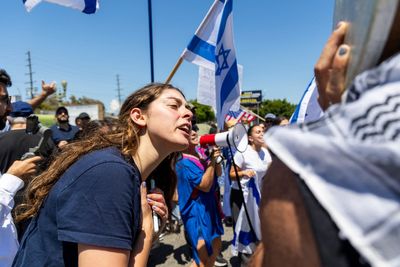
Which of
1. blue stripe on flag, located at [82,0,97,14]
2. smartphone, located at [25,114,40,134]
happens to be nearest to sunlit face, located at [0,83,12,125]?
smartphone, located at [25,114,40,134]

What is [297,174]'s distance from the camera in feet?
1.99

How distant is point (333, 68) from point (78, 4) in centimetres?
400

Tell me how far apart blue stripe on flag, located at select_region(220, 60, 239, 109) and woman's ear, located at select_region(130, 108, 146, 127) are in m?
2.49

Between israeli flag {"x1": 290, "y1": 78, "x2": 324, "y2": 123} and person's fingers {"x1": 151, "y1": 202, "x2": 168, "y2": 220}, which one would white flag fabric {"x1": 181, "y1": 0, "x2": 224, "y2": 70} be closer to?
israeli flag {"x1": 290, "y1": 78, "x2": 324, "y2": 123}

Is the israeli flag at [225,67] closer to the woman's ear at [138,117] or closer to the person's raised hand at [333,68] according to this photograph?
the woman's ear at [138,117]

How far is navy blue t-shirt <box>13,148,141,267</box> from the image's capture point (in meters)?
1.22

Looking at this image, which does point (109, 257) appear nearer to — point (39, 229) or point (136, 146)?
point (39, 229)

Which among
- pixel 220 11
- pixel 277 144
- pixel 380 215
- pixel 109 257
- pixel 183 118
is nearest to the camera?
pixel 380 215

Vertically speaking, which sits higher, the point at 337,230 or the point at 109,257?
the point at 337,230

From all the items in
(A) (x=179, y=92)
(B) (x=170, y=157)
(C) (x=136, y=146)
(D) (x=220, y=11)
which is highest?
(D) (x=220, y=11)

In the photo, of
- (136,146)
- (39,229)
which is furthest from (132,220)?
(136,146)

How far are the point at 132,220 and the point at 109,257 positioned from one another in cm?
17

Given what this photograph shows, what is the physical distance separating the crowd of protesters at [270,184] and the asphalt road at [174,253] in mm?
3258

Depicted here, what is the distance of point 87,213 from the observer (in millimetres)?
1220
